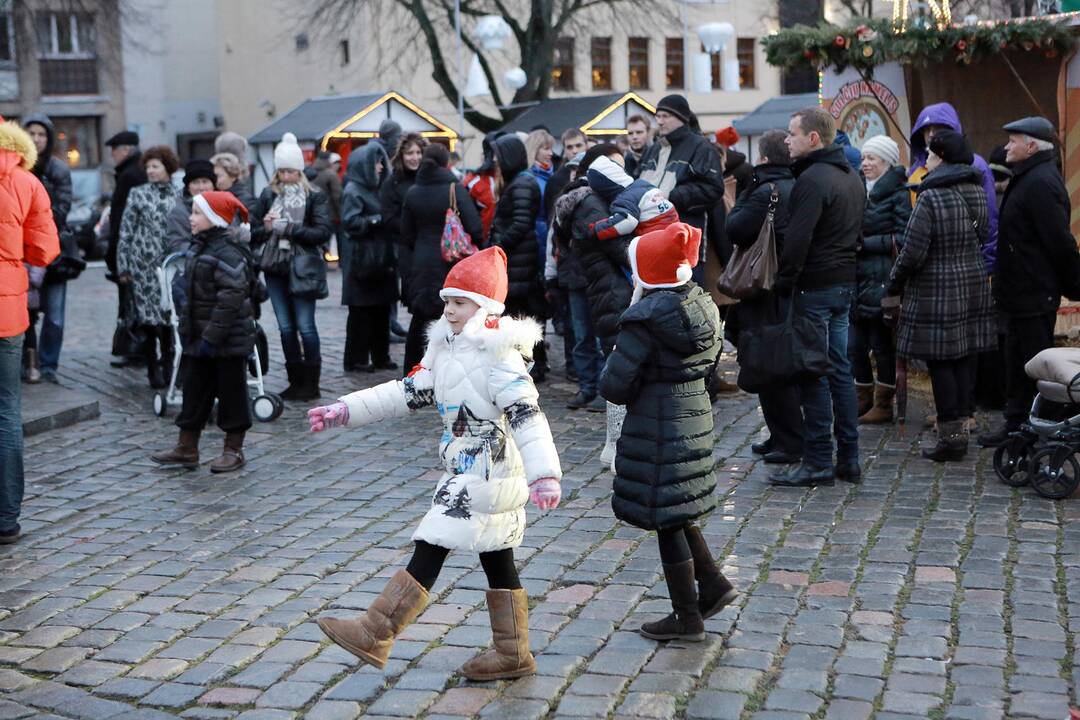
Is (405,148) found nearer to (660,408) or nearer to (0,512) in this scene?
(0,512)

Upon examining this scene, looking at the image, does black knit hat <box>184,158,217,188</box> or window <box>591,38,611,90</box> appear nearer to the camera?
black knit hat <box>184,158,217,188</box>

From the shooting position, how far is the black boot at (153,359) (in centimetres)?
1178

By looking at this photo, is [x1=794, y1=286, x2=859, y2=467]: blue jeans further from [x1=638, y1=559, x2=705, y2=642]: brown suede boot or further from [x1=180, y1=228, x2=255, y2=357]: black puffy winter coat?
[x1=180, y1=228, x2=255, y2=357]: black puffy winter coat

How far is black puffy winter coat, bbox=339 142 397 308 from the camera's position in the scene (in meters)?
12.0

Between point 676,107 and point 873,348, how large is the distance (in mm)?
2096

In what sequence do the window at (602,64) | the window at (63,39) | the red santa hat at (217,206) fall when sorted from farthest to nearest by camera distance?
the window at (602,64), the window at (63,39), the red santa hat at (217,206)

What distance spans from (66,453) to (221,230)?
1950 mm

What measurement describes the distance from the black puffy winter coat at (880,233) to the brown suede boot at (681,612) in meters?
4.32

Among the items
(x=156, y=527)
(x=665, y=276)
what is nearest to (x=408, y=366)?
(x=156, y=527)

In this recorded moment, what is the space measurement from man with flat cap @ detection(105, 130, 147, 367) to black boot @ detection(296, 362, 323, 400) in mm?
2036

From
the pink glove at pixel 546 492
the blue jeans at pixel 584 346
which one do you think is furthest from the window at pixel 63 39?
the pink glove at pixel 546 492

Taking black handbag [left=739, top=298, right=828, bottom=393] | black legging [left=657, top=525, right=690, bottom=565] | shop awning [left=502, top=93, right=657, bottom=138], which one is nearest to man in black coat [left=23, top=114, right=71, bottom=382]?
black handbag [left=739, top=298, right=828, bottom=393]

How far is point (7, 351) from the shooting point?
23.8 feet

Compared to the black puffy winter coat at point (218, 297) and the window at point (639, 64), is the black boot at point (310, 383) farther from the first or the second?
the window at point (639, 64)
